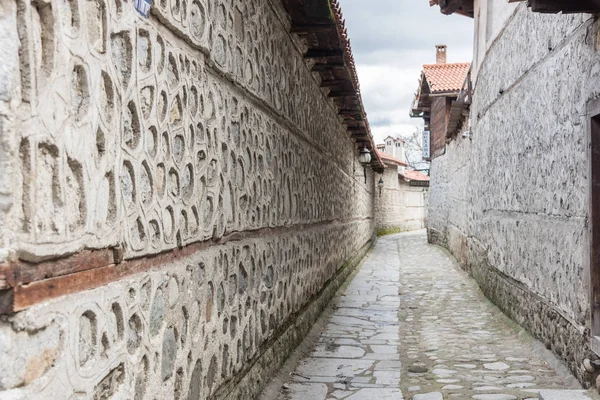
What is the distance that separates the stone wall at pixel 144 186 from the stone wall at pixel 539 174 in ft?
7.64

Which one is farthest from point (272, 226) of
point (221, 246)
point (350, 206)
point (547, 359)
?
point (350, 206)

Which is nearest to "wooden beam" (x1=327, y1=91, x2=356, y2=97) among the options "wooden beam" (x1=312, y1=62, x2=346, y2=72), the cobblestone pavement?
"wooden beam" (x1=312, y1=62, x2=346, y2=72)

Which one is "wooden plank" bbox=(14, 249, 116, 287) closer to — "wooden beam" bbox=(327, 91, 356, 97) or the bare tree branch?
"wooden beam" bbox=(327, 91, 356, 97)

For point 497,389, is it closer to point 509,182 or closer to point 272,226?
point 272,226

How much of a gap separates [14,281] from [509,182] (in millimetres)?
6957

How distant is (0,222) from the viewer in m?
1.43

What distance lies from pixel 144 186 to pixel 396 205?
28.8 meters

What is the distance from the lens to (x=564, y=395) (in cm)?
412

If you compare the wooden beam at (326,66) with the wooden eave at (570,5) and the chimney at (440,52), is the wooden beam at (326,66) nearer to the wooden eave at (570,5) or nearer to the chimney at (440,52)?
the wooden eave at (570,5)

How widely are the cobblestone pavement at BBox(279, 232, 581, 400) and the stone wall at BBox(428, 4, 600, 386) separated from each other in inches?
11.5

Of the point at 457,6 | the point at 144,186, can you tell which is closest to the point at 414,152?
the point at 457,6

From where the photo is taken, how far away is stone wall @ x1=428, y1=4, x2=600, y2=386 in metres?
4.75

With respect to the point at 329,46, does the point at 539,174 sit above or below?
below

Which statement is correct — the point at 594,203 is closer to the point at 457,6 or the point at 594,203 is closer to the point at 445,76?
the point at 457,6
